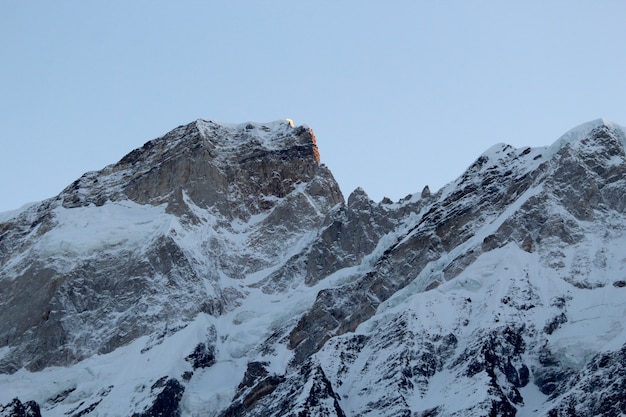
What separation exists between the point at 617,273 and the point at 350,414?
35634 millimetres

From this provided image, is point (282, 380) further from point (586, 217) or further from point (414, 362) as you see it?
point (586, 217)

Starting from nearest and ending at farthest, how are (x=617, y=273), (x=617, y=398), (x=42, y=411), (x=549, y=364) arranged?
(x=617, y=398), (x=549, y=364), (x=617, y=273), (x=42, y=411)

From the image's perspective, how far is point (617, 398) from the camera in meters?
154

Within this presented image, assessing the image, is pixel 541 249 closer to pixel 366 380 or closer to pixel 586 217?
pixel 586 217

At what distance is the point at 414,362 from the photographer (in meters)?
175

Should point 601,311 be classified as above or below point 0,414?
below

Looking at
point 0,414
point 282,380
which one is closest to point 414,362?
point 282,380

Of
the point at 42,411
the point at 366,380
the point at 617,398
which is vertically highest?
the point at 42,411

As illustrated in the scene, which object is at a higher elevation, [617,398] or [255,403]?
[255,403]

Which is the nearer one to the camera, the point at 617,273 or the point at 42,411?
the point at 617,273

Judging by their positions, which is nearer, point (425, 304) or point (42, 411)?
point (425, 304)

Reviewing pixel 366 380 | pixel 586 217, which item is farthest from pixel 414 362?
pixel 586 217

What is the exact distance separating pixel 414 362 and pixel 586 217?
32.1 metres

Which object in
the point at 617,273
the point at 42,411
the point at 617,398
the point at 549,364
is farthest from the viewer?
the point at 42,411
